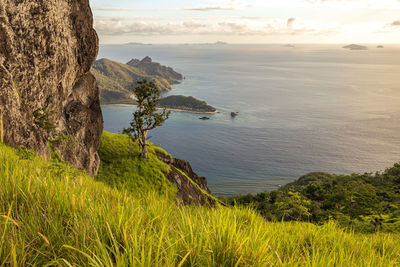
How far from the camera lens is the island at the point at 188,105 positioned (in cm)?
15610

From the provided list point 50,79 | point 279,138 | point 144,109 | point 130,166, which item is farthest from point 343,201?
point 279,138

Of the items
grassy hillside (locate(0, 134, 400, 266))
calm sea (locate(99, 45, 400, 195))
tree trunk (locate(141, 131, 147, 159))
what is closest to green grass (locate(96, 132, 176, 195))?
tree trunk (locate(141, 131, 147, 159))

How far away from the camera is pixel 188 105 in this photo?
166 m

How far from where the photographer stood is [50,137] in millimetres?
16484

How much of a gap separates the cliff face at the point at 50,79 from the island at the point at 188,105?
133870mm

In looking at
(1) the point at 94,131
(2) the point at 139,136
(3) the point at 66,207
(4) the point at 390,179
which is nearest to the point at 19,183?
(3) the point at 66,207

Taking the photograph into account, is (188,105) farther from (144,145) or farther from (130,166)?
(130,166)

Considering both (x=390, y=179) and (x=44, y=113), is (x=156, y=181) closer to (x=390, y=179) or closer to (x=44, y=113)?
(x=44, y=113)

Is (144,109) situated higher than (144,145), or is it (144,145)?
(144,109)

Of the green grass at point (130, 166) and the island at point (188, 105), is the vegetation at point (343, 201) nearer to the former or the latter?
the green grass at point (130, 166)

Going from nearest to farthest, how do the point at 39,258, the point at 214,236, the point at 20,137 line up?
1. the point at 39,258
2. the point at 214,236
3. the point at 20,137

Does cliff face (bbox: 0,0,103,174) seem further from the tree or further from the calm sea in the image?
the calm sea

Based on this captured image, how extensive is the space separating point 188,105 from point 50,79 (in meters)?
151

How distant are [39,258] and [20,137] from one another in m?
11.0
